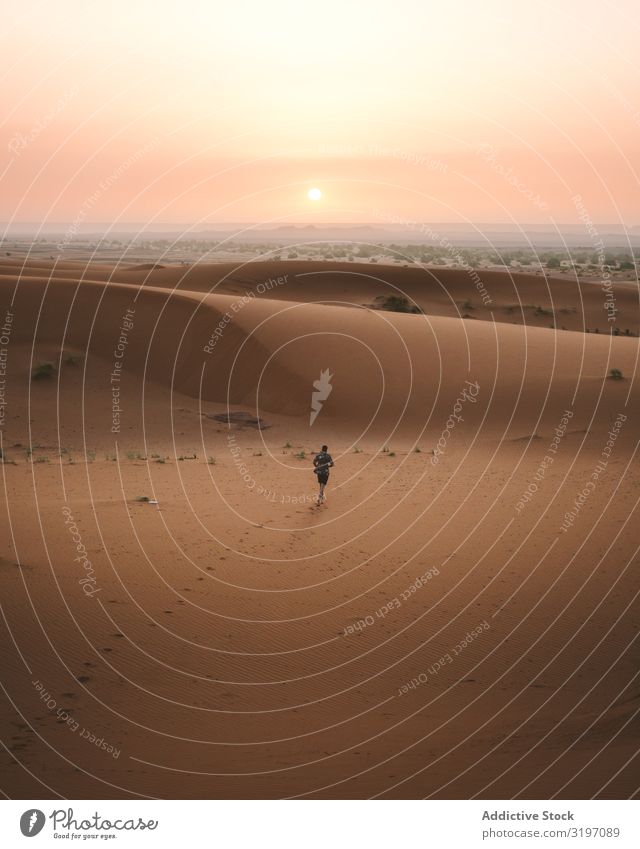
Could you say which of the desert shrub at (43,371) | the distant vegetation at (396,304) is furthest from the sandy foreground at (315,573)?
the distant vegetation at (396,304)

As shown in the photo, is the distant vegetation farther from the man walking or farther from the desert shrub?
the man walking

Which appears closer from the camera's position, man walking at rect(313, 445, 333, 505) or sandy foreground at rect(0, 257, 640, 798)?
sandy foreground at rect(0, 257, 640, 798)

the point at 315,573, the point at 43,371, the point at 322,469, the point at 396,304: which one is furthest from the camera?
the point at 396,304

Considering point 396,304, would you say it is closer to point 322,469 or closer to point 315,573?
point 322,469

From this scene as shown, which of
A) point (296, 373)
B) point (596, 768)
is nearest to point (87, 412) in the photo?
point (296, 373)

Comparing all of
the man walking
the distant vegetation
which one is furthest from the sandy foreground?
the distant vegetation

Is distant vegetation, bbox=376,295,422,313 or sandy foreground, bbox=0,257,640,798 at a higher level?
distant vegetation, bbox=376,295,422,313

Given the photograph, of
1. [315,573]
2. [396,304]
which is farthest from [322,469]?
[396,304]

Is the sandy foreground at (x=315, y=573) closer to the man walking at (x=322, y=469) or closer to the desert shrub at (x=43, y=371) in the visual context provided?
the desert shrub at (x=43, y=371)
